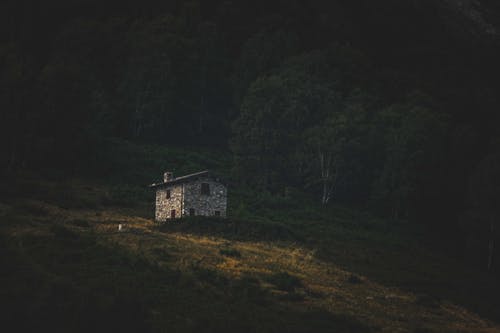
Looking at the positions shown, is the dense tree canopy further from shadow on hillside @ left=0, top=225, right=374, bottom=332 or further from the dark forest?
shadow on hillside @ left=0, top=225, right=374, bottom=332

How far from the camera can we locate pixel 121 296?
48531mm

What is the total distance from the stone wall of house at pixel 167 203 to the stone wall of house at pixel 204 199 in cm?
80

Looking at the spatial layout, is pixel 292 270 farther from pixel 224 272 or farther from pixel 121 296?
pixel 121 296

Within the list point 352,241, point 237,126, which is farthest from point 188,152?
point 352,241

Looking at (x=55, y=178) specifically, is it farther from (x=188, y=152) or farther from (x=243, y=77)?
(x=243, y=77)

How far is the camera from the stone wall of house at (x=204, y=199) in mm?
79688

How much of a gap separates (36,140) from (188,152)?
2752 centimetres

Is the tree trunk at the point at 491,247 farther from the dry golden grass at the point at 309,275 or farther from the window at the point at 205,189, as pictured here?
the window at the point at 205,189

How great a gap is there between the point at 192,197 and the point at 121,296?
32.0 meters

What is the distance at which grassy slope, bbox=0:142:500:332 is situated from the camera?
47219mm

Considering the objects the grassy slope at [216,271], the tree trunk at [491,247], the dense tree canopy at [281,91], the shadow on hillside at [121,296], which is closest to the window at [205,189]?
the grassy slope at [216,271]

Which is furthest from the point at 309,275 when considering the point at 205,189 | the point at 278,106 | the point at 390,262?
the point at 278,106

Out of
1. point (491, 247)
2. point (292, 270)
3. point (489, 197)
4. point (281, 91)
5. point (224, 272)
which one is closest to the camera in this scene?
point (224, 272)

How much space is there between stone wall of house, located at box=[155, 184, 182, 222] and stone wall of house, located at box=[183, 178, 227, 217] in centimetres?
80
